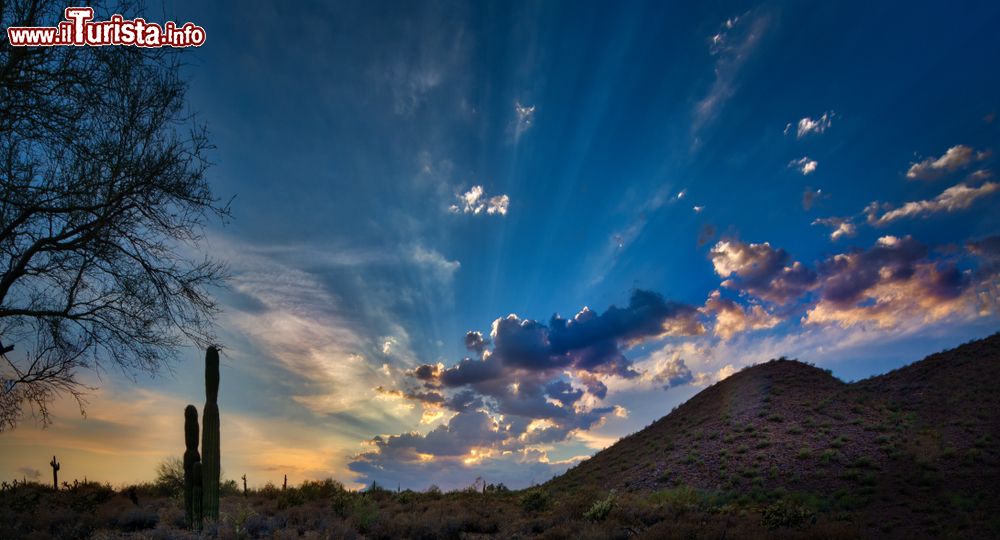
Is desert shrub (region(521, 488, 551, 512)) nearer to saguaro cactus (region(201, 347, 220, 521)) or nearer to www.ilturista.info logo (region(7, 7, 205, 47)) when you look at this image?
saguaro cactus (region(201, 347, 220, 521))

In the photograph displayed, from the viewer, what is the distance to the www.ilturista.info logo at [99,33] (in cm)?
957

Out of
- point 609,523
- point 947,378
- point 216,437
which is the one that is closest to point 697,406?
point 947,378

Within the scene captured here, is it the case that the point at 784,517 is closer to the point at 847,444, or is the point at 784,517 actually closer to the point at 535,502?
the point at 535,502

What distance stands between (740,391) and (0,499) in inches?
1665

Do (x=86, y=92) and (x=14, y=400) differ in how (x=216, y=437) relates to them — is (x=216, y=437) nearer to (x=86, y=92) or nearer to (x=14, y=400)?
(x=14, y=400)

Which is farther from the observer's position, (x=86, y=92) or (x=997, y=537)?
(x=997, y=537)

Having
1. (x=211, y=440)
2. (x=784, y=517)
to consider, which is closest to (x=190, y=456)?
(x=211, y=440)

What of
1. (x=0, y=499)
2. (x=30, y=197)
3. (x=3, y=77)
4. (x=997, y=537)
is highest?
(x=3, y=77)

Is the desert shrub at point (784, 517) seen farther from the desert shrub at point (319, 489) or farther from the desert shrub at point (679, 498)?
the desert shrub at point (319, 489)

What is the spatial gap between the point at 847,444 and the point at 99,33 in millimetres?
33451

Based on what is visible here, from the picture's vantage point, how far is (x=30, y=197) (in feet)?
33.7

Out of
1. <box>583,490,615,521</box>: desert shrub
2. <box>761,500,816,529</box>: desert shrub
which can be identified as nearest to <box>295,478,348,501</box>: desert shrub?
<box>583,490,615,521</box>: desert shrub

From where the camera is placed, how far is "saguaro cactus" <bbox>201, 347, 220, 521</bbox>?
1514 cm

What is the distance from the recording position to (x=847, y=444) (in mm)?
26344
